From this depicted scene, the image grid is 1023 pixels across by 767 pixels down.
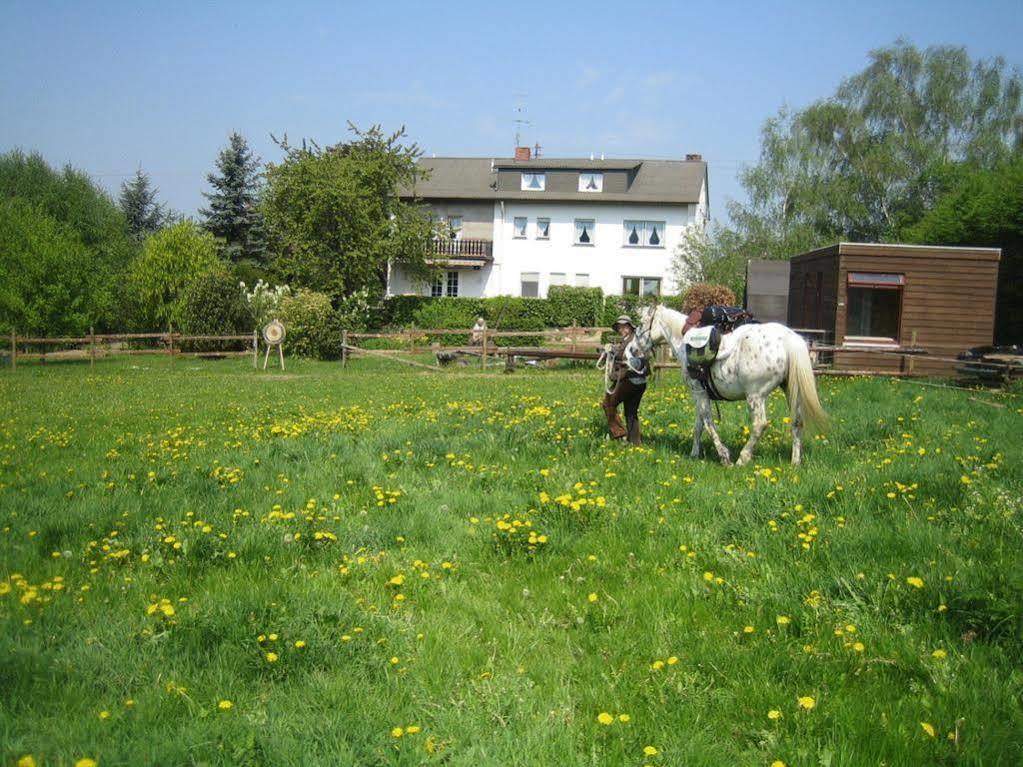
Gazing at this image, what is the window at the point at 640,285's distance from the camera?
53156 millimetres

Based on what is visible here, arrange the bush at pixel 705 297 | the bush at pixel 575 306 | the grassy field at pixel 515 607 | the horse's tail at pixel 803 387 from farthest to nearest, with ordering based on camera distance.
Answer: the bush at pixel 575 306
the bush at pixel 705 297
the horse's tail at pixel 803 387
the grassy field at pixel 515 607

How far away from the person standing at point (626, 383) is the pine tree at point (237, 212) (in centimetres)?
4425

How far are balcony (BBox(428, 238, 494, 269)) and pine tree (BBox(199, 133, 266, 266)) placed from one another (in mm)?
11515

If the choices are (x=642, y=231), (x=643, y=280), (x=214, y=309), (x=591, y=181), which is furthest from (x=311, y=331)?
(x=591, y=181)

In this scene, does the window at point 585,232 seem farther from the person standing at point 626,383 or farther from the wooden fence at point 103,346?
the person standing at point 626,383

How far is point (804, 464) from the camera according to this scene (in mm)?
9047

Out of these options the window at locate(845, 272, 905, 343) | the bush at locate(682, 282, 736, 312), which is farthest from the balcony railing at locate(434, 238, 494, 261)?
the bush at locate(682, 282, 736, 312)

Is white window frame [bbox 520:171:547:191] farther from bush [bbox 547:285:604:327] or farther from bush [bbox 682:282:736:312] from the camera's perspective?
bush [bbox 682:282:736:312]

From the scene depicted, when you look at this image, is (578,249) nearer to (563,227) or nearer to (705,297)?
(563,227)

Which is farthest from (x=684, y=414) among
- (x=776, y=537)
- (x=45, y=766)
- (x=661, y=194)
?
(x=661, y=194)

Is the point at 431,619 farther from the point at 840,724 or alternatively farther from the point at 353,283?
the point at 353,283

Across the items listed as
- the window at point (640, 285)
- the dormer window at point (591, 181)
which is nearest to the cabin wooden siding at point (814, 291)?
the window at point (640, 285)

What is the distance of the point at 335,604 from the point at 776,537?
3233 millimetres

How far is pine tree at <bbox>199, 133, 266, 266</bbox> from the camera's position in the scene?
5103cm
